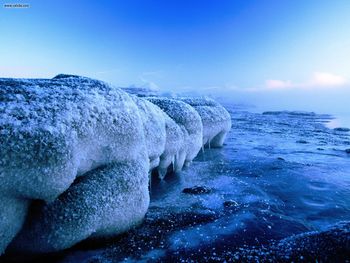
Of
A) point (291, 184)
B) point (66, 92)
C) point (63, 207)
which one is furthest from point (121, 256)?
point (291, 184)

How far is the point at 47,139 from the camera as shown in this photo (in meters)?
2.92

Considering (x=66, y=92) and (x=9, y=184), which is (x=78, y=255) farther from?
(x=66, y=92)

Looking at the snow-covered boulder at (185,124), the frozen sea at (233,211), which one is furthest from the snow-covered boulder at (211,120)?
the snow-covered boulder at (185,124)

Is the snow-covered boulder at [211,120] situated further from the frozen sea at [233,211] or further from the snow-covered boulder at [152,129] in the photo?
the snow-covered boulder at [152,129]

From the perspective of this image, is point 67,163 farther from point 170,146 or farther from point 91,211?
point 170,146

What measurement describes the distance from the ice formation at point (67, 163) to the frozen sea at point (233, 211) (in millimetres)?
365

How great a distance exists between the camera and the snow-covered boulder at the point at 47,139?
2.77m

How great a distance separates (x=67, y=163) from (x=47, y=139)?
32cm

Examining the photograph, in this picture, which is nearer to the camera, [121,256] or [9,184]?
[9,184]

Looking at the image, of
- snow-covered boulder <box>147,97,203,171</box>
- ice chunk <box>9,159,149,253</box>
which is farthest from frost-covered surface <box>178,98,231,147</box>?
ice chunk <box>9,159,149,253</box>

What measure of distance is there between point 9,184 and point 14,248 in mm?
887

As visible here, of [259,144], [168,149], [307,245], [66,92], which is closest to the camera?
[307,245]

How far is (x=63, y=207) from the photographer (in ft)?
10.6

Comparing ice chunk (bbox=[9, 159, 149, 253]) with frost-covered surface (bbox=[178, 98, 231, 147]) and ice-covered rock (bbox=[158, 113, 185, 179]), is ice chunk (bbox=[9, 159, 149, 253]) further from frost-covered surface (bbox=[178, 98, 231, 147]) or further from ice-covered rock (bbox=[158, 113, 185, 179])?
frost-covered surface (bbox=[178, 98, 231, 147])
